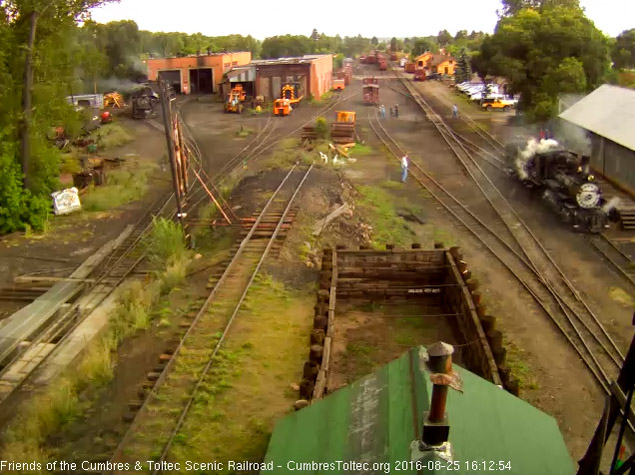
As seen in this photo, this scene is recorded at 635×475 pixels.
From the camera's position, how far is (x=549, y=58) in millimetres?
31359

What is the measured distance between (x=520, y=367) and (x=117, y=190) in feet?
55.9

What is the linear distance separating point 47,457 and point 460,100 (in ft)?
154

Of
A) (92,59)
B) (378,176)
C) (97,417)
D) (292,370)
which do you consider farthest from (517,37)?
(97,417)

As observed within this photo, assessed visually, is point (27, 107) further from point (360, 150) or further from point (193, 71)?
point (193, 71)

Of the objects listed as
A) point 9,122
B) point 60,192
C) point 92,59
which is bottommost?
point 60,192

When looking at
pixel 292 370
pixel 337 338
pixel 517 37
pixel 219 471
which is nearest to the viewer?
pixel 219 471

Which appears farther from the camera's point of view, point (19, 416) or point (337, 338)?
point (337, 338)

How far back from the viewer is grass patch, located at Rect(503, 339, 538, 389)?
999cm

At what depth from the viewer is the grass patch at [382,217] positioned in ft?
56.3

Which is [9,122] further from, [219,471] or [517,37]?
[517,37]

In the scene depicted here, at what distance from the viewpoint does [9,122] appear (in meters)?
19.5

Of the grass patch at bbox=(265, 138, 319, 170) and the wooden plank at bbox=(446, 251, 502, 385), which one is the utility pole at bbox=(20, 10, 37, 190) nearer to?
the grass patch at bbox=(265, 138, 319, 170)

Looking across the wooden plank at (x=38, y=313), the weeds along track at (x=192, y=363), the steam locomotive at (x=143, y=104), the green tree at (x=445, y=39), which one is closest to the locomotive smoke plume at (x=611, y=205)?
the weeds along track at (x=192, y=363)
